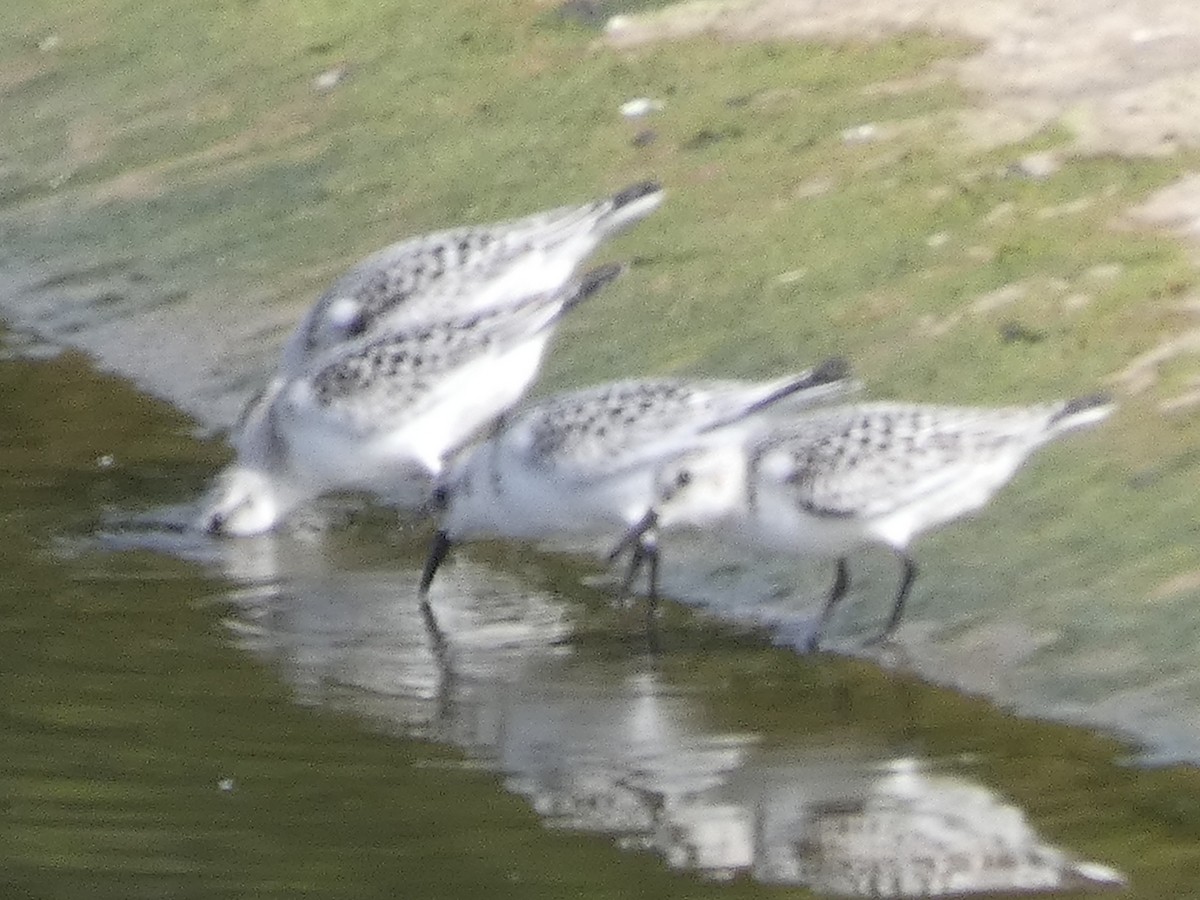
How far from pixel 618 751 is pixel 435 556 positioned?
197 centimetres

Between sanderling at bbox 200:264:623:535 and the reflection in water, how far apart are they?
59 centimetres

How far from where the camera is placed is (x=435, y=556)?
8.97 metres

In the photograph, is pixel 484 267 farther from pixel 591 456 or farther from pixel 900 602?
pixel 900 602

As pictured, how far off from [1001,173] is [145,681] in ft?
16.7

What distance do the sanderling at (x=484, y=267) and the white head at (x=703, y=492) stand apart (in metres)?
1.71

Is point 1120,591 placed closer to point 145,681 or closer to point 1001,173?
point 145,681

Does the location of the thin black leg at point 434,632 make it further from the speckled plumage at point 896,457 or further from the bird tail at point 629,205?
the bird tail at point 629,205

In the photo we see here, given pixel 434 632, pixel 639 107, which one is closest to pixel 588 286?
pixel 434 632

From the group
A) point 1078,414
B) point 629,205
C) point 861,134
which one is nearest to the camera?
point 1078,414

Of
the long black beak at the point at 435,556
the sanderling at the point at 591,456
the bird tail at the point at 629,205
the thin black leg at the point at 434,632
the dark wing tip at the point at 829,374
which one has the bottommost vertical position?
the long black beak at the point at 435,556

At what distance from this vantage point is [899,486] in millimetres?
8055

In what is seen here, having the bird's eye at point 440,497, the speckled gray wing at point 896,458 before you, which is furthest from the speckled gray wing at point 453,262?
the speckled gray wing at point 896,458

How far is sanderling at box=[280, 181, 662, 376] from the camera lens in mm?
9898

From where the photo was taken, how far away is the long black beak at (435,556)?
350 inches
